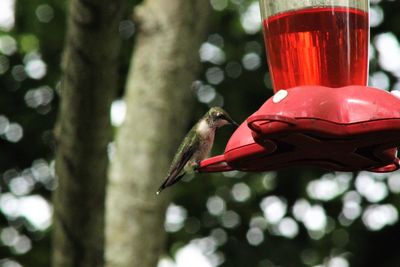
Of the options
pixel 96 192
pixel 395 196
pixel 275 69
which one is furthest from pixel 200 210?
pixel 275 69

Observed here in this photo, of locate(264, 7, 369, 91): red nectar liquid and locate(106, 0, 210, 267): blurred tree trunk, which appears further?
locate(106, 0, 210, 267): blurred tree trunk

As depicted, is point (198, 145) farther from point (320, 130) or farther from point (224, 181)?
point (224, 181)

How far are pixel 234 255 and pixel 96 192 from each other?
426cm

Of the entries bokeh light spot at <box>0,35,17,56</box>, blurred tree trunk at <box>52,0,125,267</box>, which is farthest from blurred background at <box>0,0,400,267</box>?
blurred tree trunk at <box>52,0,125,267</box>

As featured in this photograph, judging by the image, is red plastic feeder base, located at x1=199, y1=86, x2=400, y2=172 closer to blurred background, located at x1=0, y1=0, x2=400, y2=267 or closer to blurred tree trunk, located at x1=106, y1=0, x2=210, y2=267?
blurred tree trunk, located at x1=106, y1=0, x2=210, y2=267

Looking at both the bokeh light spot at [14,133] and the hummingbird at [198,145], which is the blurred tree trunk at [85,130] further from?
the bokeh light spot at [14,133]

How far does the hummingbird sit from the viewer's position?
4.68 metres

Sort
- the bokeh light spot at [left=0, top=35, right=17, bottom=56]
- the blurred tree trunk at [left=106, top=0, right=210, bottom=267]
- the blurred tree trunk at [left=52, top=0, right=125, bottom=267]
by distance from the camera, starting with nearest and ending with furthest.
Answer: the blurred tree trunk at [left=52, top=0, right=125, bottom=267] → the blurred tree trunk at [left=106, top=0, right=210, bottom=267] → the bokeh light spot at [left=0, top=35, right=17, bottom=56]

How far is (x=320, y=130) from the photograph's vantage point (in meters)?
3.33

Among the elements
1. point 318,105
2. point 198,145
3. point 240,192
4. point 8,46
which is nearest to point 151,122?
point 198,145

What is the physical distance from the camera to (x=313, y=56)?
4246 mm

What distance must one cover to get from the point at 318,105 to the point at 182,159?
5.02 feet

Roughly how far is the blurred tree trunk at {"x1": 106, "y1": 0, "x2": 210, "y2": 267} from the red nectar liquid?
265 centimetres

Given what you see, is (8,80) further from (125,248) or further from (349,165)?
(349,165)
